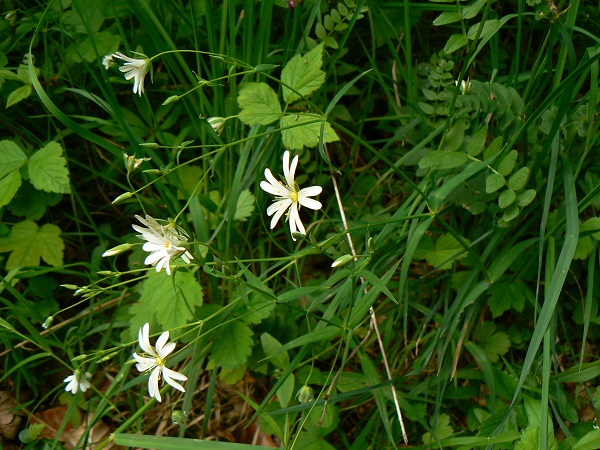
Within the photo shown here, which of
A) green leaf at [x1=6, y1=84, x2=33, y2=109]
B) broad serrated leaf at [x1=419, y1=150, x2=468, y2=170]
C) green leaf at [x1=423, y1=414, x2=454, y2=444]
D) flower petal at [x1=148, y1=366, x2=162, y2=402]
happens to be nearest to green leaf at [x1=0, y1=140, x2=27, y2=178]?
green leaf at [x1=6, y1=84, x2=33, y2=109]

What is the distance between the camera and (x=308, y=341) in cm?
146

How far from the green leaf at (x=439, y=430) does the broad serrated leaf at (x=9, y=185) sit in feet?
4.11

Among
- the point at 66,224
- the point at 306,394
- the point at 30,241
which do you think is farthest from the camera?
the point at 66,224

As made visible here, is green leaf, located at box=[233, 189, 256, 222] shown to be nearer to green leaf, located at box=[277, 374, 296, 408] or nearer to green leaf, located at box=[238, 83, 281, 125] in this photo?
green leaf, located at box=[238, 83, 281, 125]

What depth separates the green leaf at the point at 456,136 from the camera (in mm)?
1583

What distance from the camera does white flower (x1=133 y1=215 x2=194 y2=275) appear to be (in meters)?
1.28

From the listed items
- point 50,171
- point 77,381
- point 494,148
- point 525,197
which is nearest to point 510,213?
point 525,197

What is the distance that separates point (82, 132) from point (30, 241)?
508 millimetres

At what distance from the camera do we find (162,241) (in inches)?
52.4

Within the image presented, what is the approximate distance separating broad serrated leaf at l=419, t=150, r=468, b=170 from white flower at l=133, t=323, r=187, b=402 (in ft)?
2.30

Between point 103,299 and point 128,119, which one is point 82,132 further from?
point 103,299

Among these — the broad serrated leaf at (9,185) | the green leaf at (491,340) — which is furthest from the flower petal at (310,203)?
the broad serrated leaf at (9,185)

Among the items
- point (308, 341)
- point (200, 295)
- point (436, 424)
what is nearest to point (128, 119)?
point (200, 295)

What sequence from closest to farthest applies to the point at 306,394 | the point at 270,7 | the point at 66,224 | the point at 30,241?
1. the point at 306,394
2. the point at 270,7
3. the point at 30,241
4. the point at 66,224
